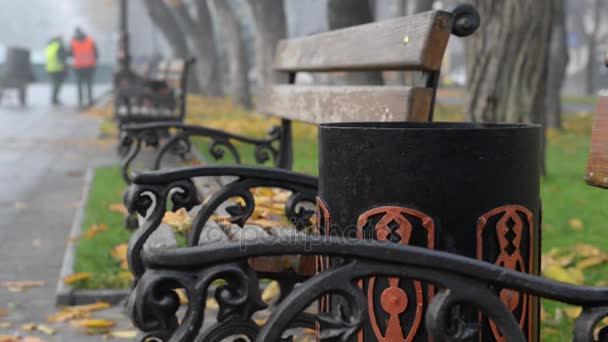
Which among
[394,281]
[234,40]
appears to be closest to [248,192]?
[394,281]

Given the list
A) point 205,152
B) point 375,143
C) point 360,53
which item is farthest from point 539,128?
point 205,152

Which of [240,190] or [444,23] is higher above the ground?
[444,23]

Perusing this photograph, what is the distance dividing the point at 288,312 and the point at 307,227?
158 centimetres

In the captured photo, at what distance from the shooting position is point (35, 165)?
10477mm

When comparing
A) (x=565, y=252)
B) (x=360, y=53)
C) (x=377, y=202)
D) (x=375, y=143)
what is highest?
(x=360, y=53)

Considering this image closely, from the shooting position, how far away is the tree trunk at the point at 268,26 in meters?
16.0

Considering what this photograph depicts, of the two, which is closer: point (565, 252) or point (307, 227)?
point (307, 227)

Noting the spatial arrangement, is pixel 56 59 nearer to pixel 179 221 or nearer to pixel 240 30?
pixel 240 30

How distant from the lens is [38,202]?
25.4 ft

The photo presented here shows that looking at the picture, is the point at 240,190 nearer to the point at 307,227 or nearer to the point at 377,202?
the point at 307,227

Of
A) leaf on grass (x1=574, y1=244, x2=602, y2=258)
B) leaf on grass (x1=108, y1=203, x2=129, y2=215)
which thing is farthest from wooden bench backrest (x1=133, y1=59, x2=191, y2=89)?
leaf on grass (x1=574, y1=244, x2=602, y2=258)

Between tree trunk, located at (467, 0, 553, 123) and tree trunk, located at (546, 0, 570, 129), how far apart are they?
6.64 meters

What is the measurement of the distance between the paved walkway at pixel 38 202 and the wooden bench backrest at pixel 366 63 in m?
1.44

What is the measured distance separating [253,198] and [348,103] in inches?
27.8
